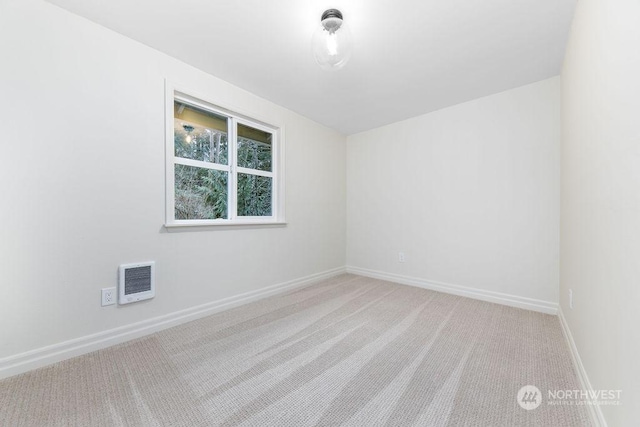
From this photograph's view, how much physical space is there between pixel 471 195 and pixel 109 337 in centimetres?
353

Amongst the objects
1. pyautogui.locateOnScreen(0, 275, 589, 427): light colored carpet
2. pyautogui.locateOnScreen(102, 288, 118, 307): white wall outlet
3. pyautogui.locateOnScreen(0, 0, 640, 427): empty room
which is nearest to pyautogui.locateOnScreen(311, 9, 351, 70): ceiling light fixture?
pyautogui.locateOnScreen(0, 0, 640, 427): empty room

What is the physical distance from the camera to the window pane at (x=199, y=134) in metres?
2.23

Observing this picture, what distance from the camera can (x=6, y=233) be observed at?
142cm

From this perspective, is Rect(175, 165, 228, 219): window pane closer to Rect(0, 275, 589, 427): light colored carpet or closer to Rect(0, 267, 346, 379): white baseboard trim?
Rect(0, 267, 346, 379): white baseboard trim

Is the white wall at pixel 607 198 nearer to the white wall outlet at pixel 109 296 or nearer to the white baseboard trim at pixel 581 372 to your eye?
the white baseboard trim at pixel 581 372

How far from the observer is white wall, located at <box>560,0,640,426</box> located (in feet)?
2.72

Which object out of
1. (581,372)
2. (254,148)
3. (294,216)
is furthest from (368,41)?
(581,372)

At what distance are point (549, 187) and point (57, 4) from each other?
4046mm

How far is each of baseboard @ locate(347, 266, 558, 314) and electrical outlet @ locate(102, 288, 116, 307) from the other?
293 cm

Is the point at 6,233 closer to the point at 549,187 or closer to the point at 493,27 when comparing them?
the point at 493,27

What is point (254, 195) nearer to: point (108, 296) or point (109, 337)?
point (108, 296)

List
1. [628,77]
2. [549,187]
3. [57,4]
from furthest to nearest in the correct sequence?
[549,187], [57,4], [628,77]

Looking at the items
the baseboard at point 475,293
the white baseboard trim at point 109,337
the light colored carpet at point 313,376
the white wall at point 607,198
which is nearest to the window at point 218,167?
the white baseboard trim at point 109,337

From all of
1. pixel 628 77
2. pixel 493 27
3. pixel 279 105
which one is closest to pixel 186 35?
pixel 279 105
